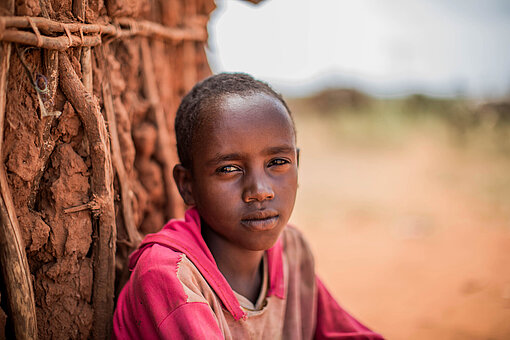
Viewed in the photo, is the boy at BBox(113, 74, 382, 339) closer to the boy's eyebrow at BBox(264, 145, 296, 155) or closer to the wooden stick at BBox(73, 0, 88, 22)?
the boy's eyebrow at BBox(264, 145, 296, 155)

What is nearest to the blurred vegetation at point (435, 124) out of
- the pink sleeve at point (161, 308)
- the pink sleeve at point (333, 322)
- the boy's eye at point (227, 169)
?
the pink sleeve at point (333, 322)

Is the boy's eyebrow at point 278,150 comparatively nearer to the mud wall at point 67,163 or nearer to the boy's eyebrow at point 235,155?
the boy's eyebrow at point 235,155

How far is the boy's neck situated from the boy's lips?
0.64ft

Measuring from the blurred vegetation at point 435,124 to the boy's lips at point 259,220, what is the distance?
7.81 m

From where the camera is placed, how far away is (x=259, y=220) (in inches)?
57.2

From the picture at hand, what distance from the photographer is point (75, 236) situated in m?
1.38

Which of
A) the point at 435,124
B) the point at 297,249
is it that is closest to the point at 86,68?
the point at 297,249

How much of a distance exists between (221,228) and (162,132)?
86 cm

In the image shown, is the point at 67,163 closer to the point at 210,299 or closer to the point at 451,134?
the point at 210,299

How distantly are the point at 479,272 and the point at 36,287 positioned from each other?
3458 millimetres

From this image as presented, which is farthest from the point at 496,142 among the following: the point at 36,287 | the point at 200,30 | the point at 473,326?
the point at 36,287

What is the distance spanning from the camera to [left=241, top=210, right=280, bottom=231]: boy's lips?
1.44 m

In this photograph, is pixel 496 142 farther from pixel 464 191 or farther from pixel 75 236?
pixel 75 236

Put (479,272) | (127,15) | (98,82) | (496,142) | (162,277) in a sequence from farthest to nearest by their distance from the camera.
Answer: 1. (496,142)
2. (479,272)
3. (127,15)
4. (98,82)
5. (162,277)
